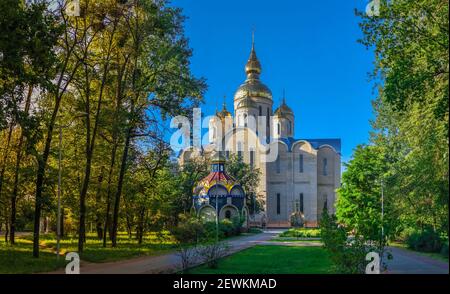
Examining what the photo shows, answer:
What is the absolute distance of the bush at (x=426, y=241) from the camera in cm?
2489

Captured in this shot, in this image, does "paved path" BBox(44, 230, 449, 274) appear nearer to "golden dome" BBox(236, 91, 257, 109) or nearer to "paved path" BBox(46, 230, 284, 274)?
"paved path" BBox(46, 230, 284, 274)

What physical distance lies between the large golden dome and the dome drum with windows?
70.5 ft

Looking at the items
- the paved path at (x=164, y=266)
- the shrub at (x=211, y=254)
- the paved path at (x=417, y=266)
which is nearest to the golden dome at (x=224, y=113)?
the paved path at (x=164, y=266)

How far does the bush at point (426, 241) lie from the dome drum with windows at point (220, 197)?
88.1ft

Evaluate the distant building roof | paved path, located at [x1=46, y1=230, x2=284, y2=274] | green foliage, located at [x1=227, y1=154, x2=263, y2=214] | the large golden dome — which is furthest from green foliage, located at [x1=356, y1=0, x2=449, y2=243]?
the large golden dome

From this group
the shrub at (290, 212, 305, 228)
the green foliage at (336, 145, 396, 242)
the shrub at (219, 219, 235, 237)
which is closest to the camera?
the green foliage at (336, 145, 396, 242)

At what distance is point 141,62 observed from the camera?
86.5 feet

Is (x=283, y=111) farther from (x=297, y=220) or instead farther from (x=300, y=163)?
(x=297, y=220)

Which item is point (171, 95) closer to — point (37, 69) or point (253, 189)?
point (37, 69)

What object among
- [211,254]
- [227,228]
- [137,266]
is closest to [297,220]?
[227,228]

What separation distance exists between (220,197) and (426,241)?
3039cm

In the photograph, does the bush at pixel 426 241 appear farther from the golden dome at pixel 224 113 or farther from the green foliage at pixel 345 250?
the golden dome at pixel 224 113

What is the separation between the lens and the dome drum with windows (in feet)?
176
